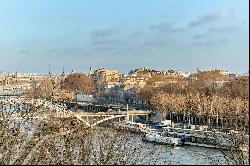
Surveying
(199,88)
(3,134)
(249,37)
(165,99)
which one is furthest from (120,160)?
(199,88)

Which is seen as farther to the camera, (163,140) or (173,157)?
(163,140)

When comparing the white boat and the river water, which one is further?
the white boat

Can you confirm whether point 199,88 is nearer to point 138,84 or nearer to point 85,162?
point 138,84

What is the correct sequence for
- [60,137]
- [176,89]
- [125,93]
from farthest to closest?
[125,93]
[176,89]
[60,137]

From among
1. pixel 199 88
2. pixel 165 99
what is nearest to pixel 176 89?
pixel 199 88

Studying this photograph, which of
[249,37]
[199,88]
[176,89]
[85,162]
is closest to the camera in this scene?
[249,37]

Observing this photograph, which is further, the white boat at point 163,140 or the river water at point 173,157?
the white boat at point 163,140

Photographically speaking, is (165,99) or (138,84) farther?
(138,84)

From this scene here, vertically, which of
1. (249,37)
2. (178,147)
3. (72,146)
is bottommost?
(178,147)

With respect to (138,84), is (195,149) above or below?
below

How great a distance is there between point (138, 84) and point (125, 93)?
93 centimetres

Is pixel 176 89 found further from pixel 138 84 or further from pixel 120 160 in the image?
pixel 120 160

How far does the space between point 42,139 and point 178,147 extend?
28.1 feet

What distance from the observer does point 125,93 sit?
29531 millimetres
